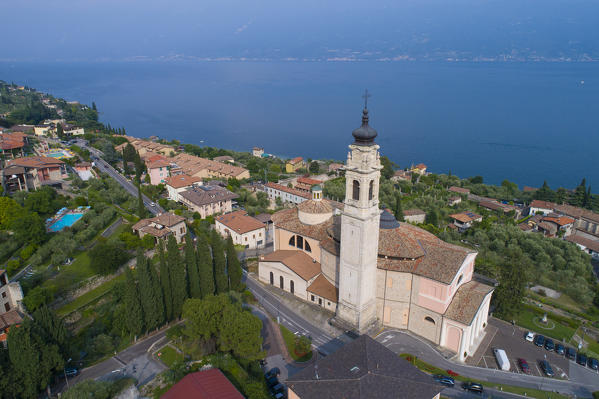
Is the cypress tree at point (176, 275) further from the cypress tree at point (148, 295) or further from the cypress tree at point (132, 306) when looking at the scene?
the cypress tree at point (132, 306)

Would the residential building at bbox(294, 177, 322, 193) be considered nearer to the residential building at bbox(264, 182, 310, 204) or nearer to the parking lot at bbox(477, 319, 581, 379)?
the residential building at bbox(264, 182, 310, 204)

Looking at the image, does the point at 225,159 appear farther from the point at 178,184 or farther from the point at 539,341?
the point at 539,341

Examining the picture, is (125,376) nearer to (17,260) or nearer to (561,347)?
(17,260)

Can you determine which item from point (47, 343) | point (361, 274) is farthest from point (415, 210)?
point (47, 343)

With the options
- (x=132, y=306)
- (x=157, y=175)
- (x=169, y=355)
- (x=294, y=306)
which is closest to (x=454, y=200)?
(x=294, y=306)

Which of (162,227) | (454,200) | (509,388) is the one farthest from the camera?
(454,200)

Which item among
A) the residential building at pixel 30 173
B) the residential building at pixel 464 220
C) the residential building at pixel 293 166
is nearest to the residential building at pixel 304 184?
the residential building at pixel 293 166
